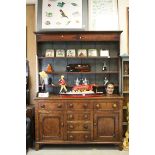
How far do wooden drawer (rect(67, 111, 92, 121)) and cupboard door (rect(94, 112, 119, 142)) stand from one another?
0.13 metres

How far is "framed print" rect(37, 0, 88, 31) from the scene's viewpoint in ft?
14.9

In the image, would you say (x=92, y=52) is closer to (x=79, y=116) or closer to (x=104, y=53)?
(x=104, y=53)

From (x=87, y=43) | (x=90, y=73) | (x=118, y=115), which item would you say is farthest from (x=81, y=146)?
(x=87, y=43)

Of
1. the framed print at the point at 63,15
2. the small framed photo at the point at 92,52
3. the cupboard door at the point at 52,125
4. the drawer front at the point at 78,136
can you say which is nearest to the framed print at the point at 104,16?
the framed print at the point at 63,15

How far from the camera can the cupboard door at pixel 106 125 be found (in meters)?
4.17

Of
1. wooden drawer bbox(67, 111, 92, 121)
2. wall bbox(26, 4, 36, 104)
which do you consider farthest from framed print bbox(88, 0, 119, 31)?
wooden drawer bbox(67, 111, 92, 121)

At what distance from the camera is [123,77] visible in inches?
178

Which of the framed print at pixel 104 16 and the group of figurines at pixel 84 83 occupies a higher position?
the framed print at pixel 104 16

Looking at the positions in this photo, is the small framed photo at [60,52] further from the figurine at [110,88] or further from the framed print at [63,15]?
the figurine at [110,88]

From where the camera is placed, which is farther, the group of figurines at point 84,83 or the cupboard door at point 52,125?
the group of figurines at point 84,83

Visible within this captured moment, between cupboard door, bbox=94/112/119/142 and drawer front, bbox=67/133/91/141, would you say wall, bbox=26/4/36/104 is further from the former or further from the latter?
cupboard door, bbox=94/112/119/142

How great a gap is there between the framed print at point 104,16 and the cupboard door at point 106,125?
1534 mm
